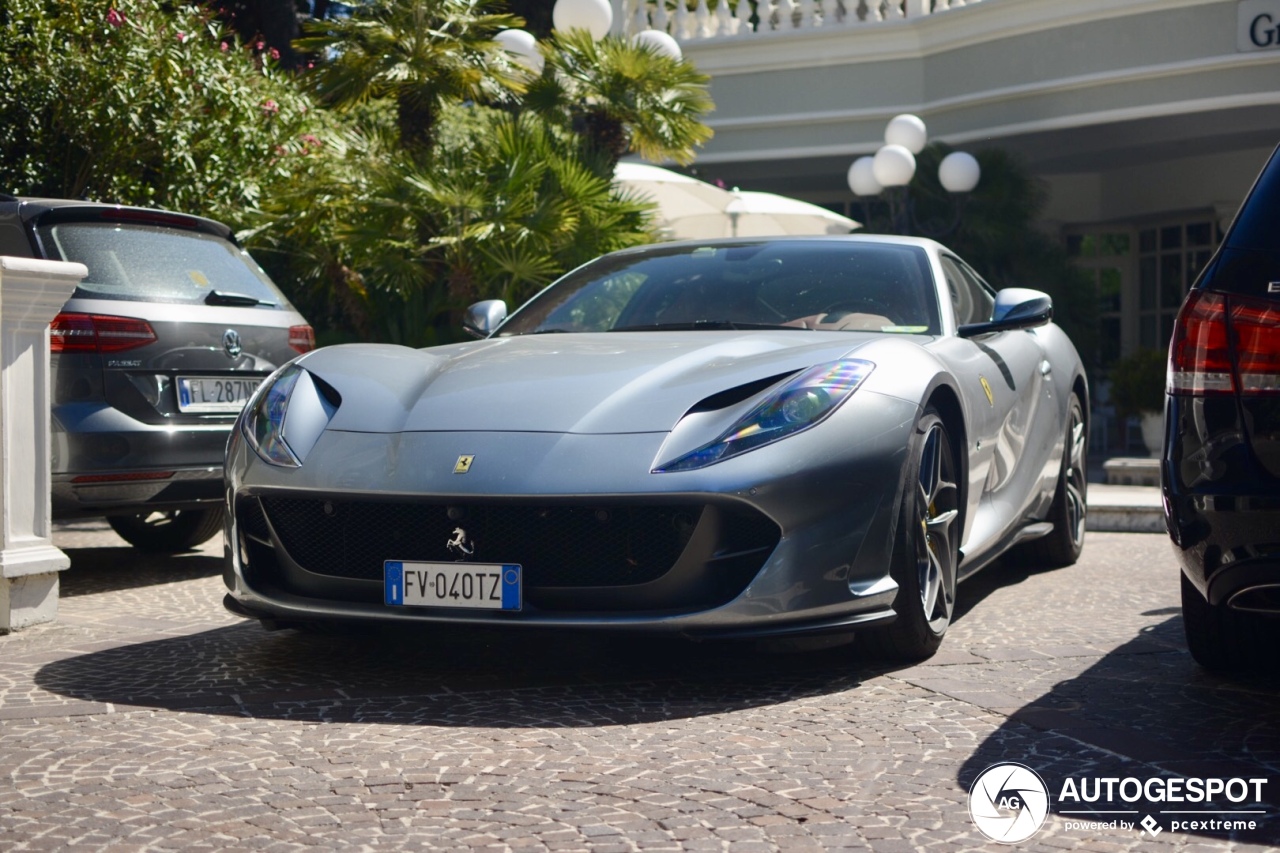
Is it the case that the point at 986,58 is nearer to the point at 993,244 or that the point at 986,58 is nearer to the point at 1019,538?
the point at 993,244

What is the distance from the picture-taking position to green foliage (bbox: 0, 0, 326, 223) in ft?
34.3

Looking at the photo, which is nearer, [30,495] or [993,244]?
[30,495]

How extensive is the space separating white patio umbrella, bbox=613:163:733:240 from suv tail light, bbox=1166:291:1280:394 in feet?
32.4

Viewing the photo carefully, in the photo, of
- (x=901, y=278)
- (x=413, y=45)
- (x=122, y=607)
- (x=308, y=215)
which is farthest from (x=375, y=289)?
(x=901, y=278)

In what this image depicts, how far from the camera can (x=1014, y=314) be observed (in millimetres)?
5234

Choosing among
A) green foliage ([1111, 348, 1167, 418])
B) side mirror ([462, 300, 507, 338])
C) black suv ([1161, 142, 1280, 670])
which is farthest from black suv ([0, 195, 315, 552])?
green foliage ([1111, 348, 1167, 418])

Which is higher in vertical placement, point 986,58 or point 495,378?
point 986,58

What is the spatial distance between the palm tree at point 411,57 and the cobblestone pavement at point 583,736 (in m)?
7.61

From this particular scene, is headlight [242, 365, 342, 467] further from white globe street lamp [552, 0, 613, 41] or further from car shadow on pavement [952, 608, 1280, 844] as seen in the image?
white globe street lamp [552, 0, 613, 41]

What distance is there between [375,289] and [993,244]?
23.5 ft

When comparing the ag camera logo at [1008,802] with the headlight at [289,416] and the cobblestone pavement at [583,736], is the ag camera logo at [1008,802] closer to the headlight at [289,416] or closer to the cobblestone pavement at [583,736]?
the cobblestone pavement at [583,736]

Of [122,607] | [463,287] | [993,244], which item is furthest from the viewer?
[993,244]

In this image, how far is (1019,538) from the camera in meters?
5.78

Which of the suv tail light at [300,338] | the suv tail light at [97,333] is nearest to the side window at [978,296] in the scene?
the suv tail light at [300,338]
